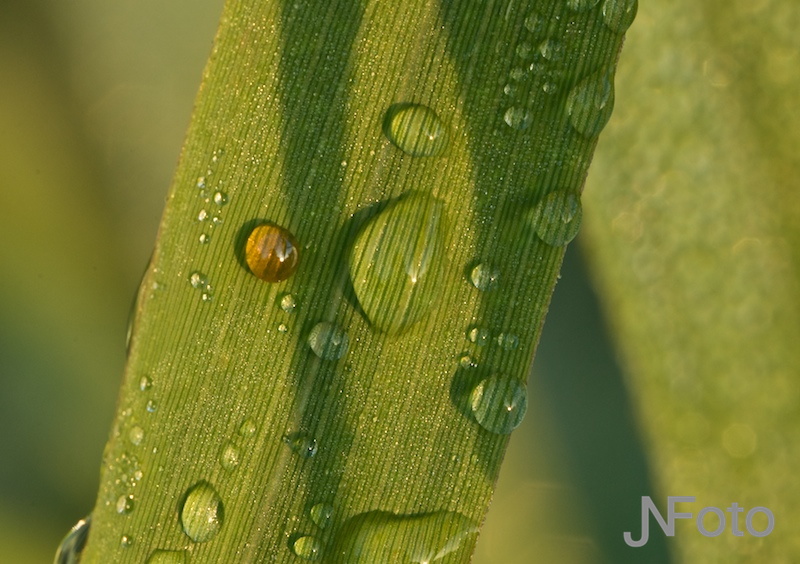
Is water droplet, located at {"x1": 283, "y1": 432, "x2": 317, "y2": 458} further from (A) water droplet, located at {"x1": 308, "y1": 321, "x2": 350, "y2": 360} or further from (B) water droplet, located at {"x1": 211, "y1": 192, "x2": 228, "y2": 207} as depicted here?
(B) water droplet, located at {"x1": 211, "y1": 192, "x2": 228, "y2": 207}

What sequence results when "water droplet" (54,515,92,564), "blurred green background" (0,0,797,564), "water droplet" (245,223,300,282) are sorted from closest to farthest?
"water droplet" (245,223,300,282) → "water droplet" (54,515,92,564) → "blurred green background" (0,0,797,564)

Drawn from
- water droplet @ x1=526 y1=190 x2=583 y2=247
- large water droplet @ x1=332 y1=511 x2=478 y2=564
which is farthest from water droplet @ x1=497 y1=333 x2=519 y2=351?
large water droplet @ x1=332 y1=511 x2=478 y2=564

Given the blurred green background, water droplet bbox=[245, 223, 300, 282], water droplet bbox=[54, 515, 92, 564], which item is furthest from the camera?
the blurred green background

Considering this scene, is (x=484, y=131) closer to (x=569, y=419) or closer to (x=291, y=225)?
(x=291, y=225)

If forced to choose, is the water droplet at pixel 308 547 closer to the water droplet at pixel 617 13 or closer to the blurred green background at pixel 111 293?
the blurred green background at pixel 111 293

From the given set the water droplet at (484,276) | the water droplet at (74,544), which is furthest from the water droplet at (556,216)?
the water droplet at (74,544)

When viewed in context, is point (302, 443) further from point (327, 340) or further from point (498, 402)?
point (498, 402)
